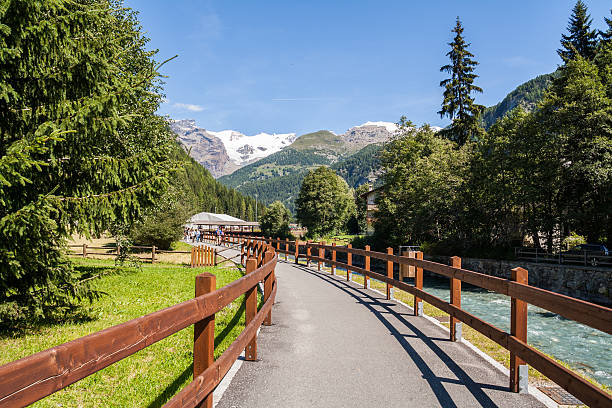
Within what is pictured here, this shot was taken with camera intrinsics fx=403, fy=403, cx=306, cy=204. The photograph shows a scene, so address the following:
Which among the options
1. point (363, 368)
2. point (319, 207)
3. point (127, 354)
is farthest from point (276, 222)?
point (127, 354)

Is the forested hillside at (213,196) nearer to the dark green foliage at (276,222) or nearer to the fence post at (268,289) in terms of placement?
the dark green foliage at (276,222)

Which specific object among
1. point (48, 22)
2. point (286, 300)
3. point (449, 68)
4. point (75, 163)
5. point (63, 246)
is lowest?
point (286, 300)

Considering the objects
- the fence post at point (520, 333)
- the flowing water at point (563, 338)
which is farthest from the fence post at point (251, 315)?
the flowing water at point (563, 338)


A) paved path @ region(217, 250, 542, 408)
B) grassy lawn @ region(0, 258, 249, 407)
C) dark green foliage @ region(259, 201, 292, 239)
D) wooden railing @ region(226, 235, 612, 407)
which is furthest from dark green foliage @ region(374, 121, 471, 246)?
dark green foliage @ region(259, 201, 292, 239)

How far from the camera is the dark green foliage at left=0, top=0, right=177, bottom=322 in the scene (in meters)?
6.51

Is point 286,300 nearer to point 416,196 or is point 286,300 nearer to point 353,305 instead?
point 353,305

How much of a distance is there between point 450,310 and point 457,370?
1303 mm

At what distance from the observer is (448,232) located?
120ft

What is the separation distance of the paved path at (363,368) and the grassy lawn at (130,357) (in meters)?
0.82

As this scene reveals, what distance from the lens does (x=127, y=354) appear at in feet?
6.57

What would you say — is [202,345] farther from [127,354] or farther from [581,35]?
[581,35]

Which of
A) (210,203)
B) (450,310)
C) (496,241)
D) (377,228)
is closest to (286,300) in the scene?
(450,310)

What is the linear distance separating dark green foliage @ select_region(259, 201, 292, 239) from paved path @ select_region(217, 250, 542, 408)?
73943 millimetres

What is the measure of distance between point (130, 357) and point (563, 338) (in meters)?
12.5
